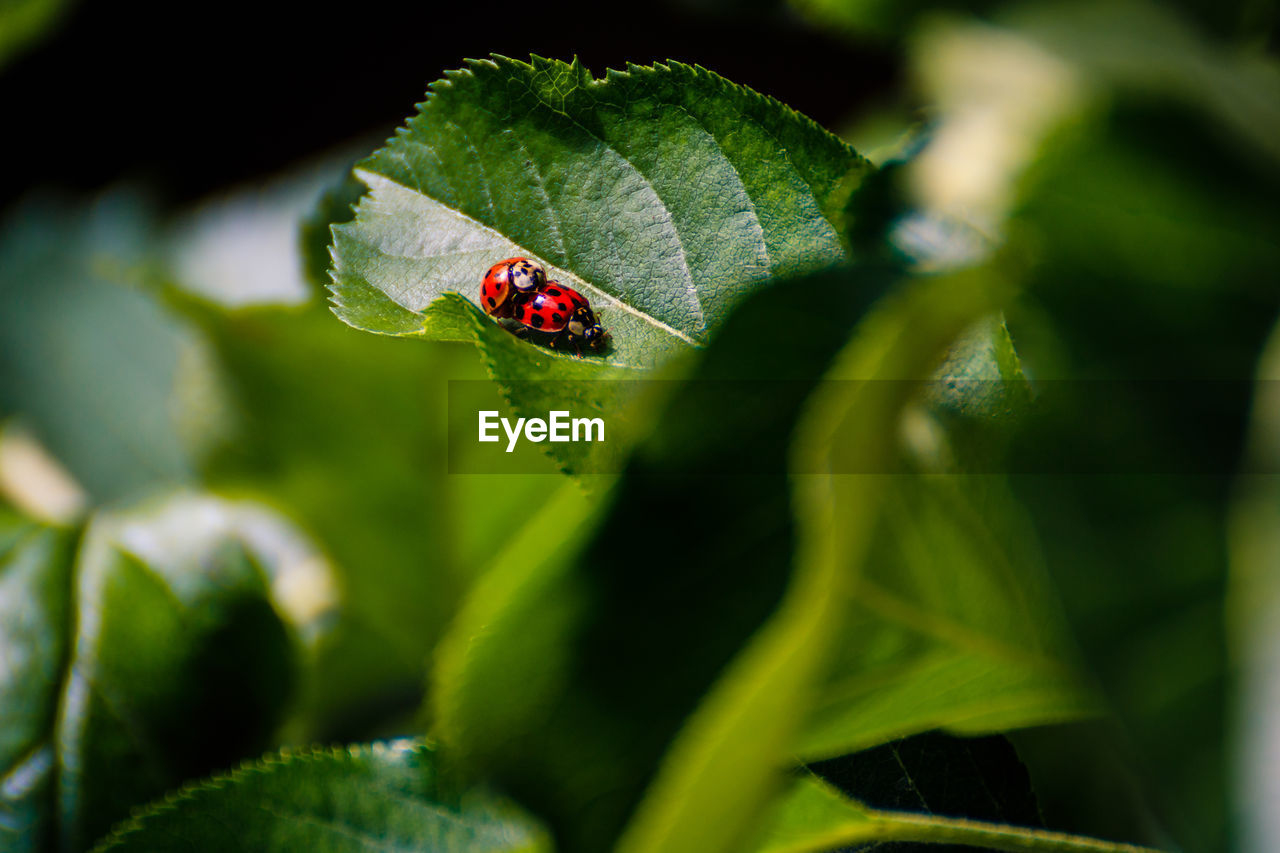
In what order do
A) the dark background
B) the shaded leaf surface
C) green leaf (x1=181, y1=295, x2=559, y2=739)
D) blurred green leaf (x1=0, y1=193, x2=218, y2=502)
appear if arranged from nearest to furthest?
the shaded leaf surface, green leaf (x1=181, y1=295, x2=559, y2=739), blurred green leaf (x1=0, y1=193, x2=218, y2=502), the dark background

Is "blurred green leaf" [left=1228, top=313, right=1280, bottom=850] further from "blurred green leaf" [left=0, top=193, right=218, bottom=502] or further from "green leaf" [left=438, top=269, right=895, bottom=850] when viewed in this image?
"blurred green leaf" [left=0, top=193, right=218, bottom=502]

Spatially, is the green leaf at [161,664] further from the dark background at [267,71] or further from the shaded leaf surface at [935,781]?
the dark background at [267,71]

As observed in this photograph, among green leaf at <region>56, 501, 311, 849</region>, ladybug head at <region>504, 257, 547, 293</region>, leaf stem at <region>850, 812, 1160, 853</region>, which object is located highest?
ladybug head at <region>504, 257, 547, 293</region>

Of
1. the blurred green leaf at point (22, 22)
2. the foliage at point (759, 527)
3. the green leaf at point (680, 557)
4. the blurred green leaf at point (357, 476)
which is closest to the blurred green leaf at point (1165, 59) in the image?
the foliage at point (759, 527)

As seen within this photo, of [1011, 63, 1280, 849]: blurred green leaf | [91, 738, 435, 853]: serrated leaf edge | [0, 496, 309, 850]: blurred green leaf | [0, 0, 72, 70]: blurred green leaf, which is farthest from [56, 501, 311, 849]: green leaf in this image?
[0, 0, 72, 70]: blurred green leaf

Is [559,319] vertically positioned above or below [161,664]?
above

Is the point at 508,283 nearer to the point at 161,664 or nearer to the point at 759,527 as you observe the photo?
the point at 759,527

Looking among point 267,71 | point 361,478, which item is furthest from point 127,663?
point 267,71
